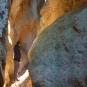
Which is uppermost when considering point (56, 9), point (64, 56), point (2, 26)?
point (2, 26)

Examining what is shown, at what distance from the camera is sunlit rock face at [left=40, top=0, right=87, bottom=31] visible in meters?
6.31

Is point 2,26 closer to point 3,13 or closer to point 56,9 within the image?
point 3,13

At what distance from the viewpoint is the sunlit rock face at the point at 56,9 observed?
6.31 metres

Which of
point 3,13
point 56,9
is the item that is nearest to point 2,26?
point 3,13

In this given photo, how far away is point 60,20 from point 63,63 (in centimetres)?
128

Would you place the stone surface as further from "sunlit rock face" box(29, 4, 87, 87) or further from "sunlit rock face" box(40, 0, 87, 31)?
"sunlit rock face" box(40, 0, 87, 31)

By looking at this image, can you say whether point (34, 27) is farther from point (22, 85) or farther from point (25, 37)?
point (22, 85)

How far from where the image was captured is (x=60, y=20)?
16.5 feet

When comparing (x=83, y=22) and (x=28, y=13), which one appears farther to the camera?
(x=28, y=13)

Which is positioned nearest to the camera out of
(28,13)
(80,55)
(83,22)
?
(80,55)

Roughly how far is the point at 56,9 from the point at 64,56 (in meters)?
3.99

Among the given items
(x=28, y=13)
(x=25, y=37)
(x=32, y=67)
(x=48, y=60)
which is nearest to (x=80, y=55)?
(x=48, y=60)

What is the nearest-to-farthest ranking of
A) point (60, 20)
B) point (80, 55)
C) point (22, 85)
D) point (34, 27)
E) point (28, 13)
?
point (80, 55)
point (60, 20)
point (22, 85)
point (28, 13)
point (34, 27)

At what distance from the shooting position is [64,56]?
428 cm
